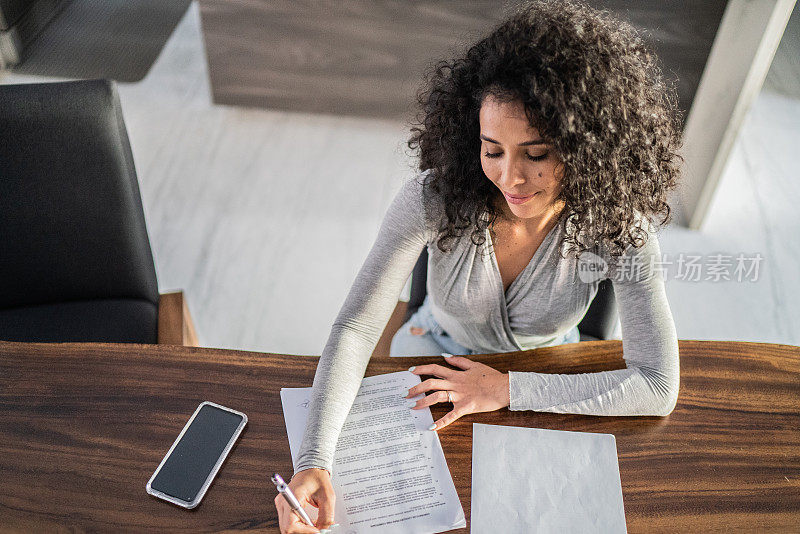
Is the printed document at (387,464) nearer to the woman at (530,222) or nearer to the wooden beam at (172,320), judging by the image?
the woman at (530,222)

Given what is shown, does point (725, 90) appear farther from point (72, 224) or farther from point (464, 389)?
point (72, 224)

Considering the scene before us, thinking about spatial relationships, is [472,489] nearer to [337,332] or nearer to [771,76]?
[337,332]

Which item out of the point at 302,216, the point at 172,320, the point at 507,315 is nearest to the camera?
the point at 507,315

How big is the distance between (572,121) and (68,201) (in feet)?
3.57

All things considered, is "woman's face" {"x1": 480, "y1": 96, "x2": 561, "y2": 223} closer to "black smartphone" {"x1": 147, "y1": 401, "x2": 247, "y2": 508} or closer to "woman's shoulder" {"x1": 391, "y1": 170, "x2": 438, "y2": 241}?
"woman's shoulder" {"x1": 391, "y1": 170, "x2": 438, "y2": 241}

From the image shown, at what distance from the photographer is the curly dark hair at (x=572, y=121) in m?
1.04

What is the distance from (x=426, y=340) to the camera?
1.55 meters

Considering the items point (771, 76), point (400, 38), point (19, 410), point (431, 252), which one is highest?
point (771, 76)

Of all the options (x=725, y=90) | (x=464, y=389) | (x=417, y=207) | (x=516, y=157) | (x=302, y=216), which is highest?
(x=725, y=90)

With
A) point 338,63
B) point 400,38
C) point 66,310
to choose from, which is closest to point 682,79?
point 400,38

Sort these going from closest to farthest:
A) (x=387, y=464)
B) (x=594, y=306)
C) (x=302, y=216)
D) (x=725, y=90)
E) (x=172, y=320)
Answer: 1. (x=387, y=464)
2. (x=594, y=306)
3. (x=172, y=320)
4. (x=725, y=90)
5. (x=302, y=216)

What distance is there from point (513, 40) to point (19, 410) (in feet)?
3.25

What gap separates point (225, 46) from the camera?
2.87 meters

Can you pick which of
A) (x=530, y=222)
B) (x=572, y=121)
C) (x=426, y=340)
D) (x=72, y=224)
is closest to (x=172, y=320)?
(x=72, y=224)
